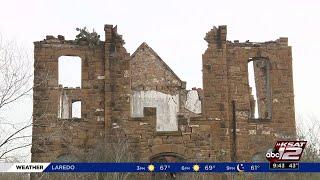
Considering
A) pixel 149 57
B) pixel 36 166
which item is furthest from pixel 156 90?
pixel 36 166

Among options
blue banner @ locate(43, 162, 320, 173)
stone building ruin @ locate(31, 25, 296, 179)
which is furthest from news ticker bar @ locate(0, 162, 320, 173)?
stone building ruin @ locate(31, 25, 296, 179)

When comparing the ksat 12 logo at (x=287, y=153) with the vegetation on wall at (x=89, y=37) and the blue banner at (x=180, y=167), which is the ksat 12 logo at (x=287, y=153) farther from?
the vegetation on wall at (x=89, y=37)

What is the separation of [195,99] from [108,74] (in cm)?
944

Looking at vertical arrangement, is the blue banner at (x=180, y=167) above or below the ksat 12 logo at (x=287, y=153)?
below

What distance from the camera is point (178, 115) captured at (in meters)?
23.6

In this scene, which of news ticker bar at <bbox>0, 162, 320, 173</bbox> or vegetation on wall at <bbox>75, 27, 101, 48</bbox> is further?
vegetation on wall at <bbox>75, 27, 101, 48</bbox>

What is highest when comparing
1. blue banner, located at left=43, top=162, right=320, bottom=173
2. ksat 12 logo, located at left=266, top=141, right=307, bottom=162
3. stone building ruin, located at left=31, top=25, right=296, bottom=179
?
stone building ruin, located at left=31, top=25, right=296, bottom=179

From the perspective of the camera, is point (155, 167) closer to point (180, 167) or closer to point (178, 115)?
point (180, 167)

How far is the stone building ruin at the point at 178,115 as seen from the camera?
23078mm

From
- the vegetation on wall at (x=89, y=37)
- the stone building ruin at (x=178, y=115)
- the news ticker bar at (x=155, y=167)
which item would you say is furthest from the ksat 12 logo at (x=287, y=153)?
the vegetation on wall at (x=89, y=37)

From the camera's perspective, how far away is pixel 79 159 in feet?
75.0

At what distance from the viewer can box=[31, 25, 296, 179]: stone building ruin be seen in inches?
909

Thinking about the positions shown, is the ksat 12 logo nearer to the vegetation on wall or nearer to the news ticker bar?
the news ticker bar

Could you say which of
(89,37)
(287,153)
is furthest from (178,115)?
(287,153)
